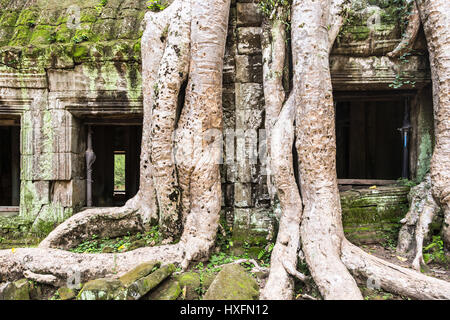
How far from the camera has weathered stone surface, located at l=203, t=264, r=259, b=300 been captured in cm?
175

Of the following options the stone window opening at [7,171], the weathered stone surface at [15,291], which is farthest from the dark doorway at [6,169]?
the weathered stone surface at [15,291]

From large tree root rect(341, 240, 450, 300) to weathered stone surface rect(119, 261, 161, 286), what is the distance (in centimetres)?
155

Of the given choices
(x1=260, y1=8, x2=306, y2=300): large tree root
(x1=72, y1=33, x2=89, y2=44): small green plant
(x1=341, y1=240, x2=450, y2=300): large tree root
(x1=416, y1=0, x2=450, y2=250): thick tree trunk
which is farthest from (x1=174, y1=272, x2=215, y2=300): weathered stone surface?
(x1=72, y1=33, x2=89, y2=44): small green plant

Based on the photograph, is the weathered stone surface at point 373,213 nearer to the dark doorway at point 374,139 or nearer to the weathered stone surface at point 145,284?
the weathered stone surface at point 145,284

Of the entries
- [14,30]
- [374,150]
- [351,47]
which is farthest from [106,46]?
[374,150]

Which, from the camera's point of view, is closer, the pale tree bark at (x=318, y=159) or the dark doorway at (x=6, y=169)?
the pale tree bark at (x=318, y=159)

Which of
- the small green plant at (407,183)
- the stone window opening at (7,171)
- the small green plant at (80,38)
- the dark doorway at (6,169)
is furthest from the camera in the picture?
the dark doorway at (6,169)

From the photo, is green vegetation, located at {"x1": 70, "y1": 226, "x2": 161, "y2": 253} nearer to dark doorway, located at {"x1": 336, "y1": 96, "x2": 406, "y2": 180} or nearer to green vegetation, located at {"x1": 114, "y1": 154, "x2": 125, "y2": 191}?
dark doorway, located at {"x1": 336, "y1": 96, "x2": 406, "y2": 180}

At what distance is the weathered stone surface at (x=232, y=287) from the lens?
1747 mm

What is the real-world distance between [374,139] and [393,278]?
5084 millimetres

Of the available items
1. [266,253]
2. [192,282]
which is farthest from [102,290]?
[266,253]

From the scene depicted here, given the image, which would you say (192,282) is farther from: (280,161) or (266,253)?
(280,161)

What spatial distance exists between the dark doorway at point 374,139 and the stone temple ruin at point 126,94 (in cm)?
305

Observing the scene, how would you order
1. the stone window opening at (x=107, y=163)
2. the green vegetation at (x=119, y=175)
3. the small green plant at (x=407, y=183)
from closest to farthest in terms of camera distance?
the small green plant at (x=407, y=183)
the stone window opening at (x=107, y=163)
the green vegetation at (x=119, y=175)
